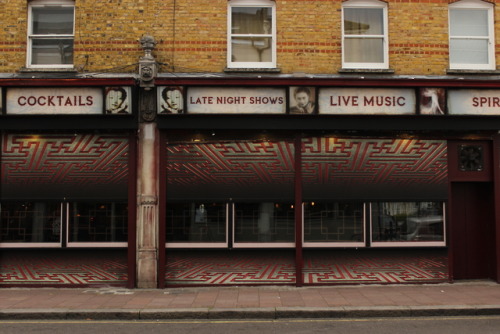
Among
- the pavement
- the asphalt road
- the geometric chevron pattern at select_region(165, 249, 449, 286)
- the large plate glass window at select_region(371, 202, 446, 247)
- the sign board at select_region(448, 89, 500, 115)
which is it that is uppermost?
the sign board at select_region(448, 89, 500, 115)

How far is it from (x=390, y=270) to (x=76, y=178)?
23.3 ft

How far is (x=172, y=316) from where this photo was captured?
26.3 ft

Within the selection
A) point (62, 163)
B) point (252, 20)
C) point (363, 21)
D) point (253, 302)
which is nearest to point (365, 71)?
point (363, 21)

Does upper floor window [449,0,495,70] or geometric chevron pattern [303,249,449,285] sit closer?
geometric chevron pattern [303,249,449,285]

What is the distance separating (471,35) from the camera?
10.9 meters

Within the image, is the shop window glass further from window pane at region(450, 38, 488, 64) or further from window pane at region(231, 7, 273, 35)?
window pane at region(450, 38, 488, 64)

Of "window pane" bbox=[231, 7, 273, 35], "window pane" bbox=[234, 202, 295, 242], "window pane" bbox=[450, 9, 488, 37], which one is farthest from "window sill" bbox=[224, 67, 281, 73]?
"window pane" bbox=[450, 9, 488, 37]

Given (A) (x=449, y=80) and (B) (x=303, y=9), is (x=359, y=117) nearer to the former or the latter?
(A) (x=449, y=80)

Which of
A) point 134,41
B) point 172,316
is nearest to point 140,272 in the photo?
point 172,316

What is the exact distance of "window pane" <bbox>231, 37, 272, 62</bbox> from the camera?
424 inches

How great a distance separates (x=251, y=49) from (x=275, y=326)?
6.13 meters

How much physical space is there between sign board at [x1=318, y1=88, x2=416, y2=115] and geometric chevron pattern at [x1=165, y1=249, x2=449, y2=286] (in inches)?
120

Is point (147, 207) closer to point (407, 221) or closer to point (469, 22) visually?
point (407, 221)

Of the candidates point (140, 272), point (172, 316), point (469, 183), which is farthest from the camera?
point (469, 183)
